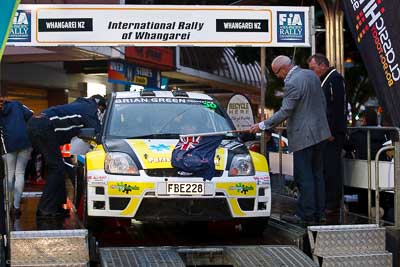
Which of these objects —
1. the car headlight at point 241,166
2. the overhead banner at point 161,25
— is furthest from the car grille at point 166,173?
the overhead banner at point 161,25

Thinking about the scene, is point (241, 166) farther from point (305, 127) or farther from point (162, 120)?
point (162, 120)

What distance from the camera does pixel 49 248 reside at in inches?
230

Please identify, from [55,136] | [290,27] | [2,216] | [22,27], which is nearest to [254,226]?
[55,136]

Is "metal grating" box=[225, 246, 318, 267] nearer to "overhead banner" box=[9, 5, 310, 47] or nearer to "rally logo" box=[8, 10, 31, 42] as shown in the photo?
"overhead banner" box=[9, 5, 310, 47]

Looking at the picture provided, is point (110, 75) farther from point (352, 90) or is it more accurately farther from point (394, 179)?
point (394, 179)

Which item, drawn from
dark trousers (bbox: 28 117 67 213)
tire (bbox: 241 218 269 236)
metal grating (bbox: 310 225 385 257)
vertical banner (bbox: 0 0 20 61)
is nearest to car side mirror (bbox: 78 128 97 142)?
dark trousers (bbox: 28 117 67 213)

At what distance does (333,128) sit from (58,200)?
3.50 m

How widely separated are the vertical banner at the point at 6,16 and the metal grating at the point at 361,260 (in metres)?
3.53

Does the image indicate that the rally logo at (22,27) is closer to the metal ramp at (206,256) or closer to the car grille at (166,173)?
the car grille at (166,173)

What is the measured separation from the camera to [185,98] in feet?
27.0

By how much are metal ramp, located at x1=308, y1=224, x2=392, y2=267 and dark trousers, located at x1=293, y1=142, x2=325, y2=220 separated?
2.60 ft

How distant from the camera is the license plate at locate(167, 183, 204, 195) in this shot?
6.50 m

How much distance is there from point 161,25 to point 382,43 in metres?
3.52

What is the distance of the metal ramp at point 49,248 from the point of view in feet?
18.9
